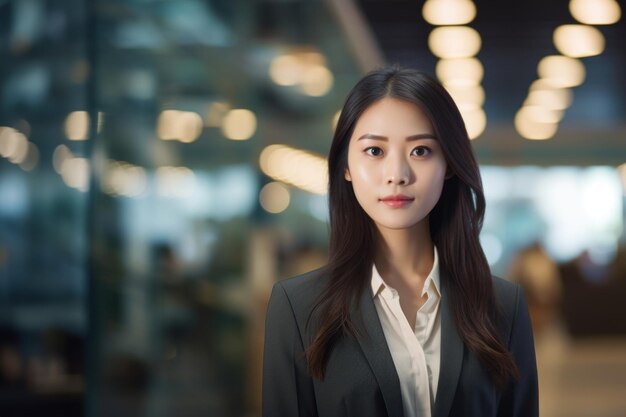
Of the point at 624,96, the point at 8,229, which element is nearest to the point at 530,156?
the point at 624,96

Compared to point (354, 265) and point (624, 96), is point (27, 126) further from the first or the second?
point (624, 96)

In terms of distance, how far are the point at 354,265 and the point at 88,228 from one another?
8.42ft

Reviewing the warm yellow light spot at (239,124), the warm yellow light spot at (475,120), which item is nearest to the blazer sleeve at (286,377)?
the warm yellow light spot at (239,124)

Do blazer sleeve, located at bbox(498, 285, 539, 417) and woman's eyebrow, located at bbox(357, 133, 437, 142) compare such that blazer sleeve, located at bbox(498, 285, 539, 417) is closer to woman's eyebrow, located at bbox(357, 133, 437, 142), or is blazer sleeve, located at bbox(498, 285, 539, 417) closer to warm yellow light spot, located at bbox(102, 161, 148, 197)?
woman's eyebrow, located at bbox(357, 133, 437, 142)

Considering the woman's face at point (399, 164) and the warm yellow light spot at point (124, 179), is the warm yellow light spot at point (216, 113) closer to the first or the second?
the warm yellow light spot at point (124, 179)

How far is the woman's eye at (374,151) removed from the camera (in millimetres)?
2029

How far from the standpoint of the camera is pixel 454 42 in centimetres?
1237

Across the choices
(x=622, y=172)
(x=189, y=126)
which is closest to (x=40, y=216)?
(x=189, y=126)

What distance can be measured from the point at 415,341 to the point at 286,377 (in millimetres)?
282

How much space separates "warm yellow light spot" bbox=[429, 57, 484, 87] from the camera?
13.8m

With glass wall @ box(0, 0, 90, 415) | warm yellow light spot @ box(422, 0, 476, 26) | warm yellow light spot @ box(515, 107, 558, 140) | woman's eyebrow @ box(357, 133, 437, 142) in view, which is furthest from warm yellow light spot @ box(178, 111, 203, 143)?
warm yellow light spot @ box(515, 107, 558, 140)

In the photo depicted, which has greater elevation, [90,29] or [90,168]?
[90,29]

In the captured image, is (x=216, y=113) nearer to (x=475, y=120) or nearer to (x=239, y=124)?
(x=239, y=124)

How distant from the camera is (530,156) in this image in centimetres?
2741
